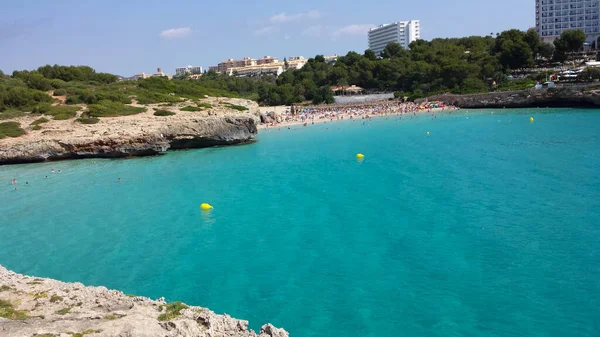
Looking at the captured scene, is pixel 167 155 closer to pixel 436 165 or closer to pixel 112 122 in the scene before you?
pixel 112 122

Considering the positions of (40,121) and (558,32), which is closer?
(40,121)

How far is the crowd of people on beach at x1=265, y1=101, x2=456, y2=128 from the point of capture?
64375mm

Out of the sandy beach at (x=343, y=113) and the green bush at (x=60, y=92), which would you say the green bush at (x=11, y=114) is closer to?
the green bush at (x=60, y=92)

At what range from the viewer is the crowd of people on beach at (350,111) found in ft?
211

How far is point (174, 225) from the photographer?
A: 19.1m

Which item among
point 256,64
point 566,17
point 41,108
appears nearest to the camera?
point 41,108

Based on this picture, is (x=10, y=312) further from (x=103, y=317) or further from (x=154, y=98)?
(x=154, y=98)

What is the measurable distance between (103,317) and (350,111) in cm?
6328

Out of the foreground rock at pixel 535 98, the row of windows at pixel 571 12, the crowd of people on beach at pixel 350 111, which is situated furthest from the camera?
the row of windows at pixel 571 12

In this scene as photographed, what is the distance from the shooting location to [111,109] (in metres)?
42.5

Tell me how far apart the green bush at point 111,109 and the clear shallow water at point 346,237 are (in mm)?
9387

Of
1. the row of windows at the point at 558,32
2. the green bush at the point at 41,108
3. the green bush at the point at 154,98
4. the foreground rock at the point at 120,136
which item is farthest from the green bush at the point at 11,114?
the row of windows at the point at 558,32

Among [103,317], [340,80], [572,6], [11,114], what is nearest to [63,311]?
[103,317]

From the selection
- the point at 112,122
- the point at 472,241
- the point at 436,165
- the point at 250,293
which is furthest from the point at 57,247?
the point at 112,122
